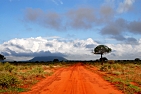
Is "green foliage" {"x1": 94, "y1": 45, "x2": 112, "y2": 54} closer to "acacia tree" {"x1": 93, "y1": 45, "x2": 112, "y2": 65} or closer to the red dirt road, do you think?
"acacia tree" {"x1": 93, "y1": 45, "x2": 112, "y2": 65}

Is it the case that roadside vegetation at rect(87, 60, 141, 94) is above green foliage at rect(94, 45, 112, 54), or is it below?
below

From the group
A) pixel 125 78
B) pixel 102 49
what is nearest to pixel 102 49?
pixel 102 49

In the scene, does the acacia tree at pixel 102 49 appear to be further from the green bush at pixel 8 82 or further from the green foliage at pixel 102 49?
the green bush at pixel 8 82

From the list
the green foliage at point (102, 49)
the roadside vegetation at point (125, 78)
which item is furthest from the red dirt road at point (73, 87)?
the green foliage at point (102, 49)

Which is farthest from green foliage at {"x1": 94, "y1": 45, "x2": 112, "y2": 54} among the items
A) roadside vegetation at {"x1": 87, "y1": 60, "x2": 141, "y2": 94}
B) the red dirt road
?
the red dirt road

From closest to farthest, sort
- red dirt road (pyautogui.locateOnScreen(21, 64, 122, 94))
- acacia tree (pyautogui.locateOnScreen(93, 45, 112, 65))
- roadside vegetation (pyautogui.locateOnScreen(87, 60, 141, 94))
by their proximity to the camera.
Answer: red dirt road (pyautogui.locateOnScreen(21, 64, 122, 94)), roadside vegetation (pyautogui.locateOnScreen(87, 60, 141, 94)), acacia tree (pyautogui.locateOnScreen(93, 45, 112, 65))

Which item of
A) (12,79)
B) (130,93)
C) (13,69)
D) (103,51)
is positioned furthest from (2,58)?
(130,93)

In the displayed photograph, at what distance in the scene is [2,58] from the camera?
255 feet

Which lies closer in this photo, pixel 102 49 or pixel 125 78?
pixel 125 78

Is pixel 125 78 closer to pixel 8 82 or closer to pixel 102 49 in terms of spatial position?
pixel 8 82

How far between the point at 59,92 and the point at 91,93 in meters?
2.13

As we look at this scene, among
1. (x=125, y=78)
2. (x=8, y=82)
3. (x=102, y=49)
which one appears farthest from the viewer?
(x=102, y=49)

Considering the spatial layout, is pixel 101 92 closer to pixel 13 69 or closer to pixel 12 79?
pixel 12 79

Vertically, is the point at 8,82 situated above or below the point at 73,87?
above
